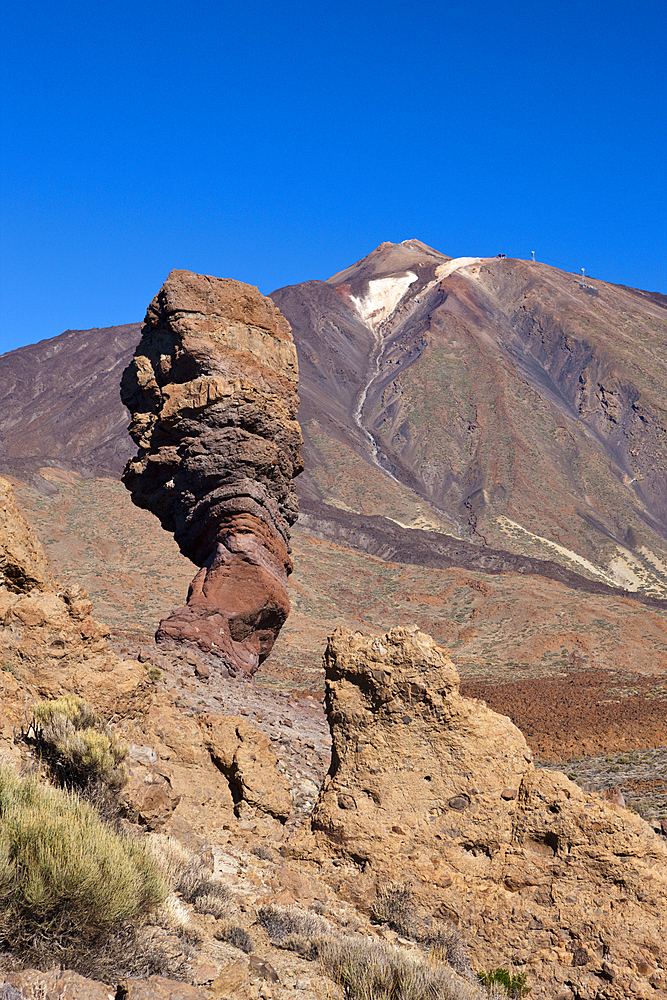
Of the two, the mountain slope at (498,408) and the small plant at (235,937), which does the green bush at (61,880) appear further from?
the mountain slope at (498,408)

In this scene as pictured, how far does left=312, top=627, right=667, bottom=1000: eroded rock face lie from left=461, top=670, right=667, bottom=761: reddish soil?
12.1 m

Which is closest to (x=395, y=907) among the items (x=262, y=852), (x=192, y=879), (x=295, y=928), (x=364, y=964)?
(x=295, y=928)

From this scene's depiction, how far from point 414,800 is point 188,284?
A: 37.1 ft

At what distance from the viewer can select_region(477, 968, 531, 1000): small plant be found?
4.51 m

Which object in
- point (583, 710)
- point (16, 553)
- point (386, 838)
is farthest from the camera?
point (583, 710)

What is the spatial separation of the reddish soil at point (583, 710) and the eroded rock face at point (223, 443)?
327 inches

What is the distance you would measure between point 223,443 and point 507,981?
10.7 meters

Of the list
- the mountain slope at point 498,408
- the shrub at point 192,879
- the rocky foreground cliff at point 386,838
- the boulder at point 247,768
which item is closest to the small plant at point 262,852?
the rocky foreground cliff at point 386,838

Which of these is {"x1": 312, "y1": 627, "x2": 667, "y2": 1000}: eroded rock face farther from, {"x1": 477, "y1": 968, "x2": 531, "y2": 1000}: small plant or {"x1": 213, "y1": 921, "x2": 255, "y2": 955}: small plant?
{"x1": 213, "y1": 921, "x2": 255, "y2": 955}: small plant

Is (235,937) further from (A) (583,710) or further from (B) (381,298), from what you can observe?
(B) (381,298)

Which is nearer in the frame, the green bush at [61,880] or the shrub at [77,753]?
the green bush at [61,880]

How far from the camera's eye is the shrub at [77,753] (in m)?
5.20

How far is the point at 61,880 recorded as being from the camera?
3377 millimetres

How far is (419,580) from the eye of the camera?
47312mm
